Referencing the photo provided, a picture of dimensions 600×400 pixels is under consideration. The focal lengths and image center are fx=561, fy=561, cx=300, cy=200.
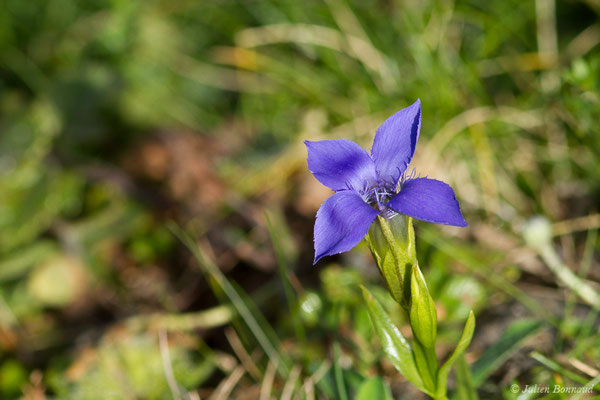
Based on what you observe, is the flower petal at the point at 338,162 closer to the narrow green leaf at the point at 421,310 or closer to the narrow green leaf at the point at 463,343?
the narrow green leaf at the point at 421,310

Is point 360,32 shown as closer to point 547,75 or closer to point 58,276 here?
point 547,75

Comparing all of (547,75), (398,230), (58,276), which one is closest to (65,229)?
(58,276)

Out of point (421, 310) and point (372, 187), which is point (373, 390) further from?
point (372, 187)

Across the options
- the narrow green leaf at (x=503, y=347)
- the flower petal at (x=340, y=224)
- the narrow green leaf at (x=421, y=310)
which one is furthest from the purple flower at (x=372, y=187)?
the narrow green leaf at (x=503, y=347)

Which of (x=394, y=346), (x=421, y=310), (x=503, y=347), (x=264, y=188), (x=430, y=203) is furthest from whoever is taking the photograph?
(x=264, y=188)

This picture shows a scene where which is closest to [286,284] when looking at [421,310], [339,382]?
[339,382]
